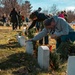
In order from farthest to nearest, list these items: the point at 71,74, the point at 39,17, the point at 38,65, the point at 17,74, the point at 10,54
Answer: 1. the point at 39,17
2. the point at 10,54
3. the point at 38,65
4. the point at 17,74
5. the point at 71,74

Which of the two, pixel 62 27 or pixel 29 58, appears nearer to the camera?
pixel 62 27

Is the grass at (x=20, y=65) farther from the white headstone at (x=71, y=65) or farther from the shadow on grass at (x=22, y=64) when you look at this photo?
the white headstone at (x=71, y=65)

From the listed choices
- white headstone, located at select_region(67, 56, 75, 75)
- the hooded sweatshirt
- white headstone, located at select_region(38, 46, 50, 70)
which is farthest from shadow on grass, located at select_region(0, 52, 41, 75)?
white headstone, located at select_region(67, 56, 75, 75)

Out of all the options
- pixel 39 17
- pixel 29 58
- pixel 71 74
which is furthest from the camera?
pixel 39 17

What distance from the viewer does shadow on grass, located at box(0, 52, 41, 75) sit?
7677 mm

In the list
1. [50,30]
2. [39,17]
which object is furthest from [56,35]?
[39,17]

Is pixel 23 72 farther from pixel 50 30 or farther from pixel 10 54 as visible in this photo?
pixel 10 54

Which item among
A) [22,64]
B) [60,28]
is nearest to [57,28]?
[60,28]

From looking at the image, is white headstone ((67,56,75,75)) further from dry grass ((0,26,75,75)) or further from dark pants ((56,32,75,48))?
dark pants ((56,32,75,48))

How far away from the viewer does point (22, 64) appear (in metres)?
→ 8.61

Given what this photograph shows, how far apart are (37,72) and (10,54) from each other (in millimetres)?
3119

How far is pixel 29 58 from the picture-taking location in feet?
31.2

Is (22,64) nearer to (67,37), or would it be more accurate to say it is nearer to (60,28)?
(60,28)

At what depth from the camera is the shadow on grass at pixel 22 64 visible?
7677 millimetres
